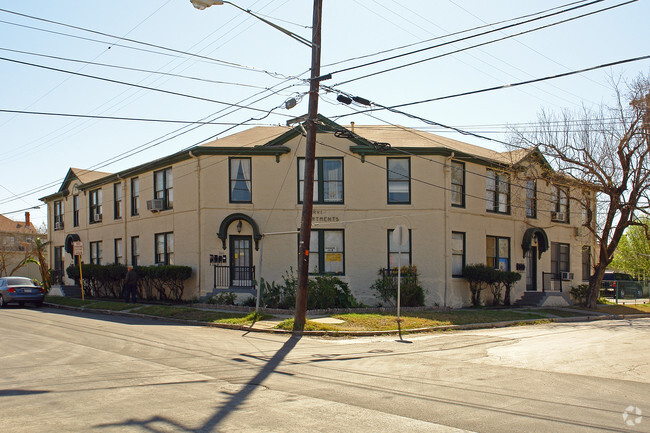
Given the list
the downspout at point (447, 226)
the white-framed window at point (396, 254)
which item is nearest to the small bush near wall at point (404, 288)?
the white-framed window at point (396, 254)

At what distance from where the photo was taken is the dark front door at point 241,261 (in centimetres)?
2405

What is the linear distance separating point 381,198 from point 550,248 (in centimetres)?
1145

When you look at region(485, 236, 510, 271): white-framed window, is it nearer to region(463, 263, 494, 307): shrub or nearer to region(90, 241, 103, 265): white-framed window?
region(463, 263, 494, 307): shrub

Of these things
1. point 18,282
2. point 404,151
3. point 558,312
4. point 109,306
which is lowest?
point 558,312

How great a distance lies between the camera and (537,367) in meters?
11.2

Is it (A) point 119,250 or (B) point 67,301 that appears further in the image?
(A) point 119,250

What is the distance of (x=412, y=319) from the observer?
18.8 m

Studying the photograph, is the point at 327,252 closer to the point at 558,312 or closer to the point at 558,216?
the point at 558,312

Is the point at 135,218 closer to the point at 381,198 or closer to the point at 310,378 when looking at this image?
the point at 381,198

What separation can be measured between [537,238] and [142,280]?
1909cm

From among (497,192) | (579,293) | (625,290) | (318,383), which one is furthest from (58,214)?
(625,290)

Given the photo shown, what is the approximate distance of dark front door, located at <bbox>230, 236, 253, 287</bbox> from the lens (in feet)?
78.9

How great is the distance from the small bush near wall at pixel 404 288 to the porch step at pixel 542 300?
642 cm

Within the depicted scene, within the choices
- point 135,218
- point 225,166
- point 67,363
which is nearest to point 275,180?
point 225,166
